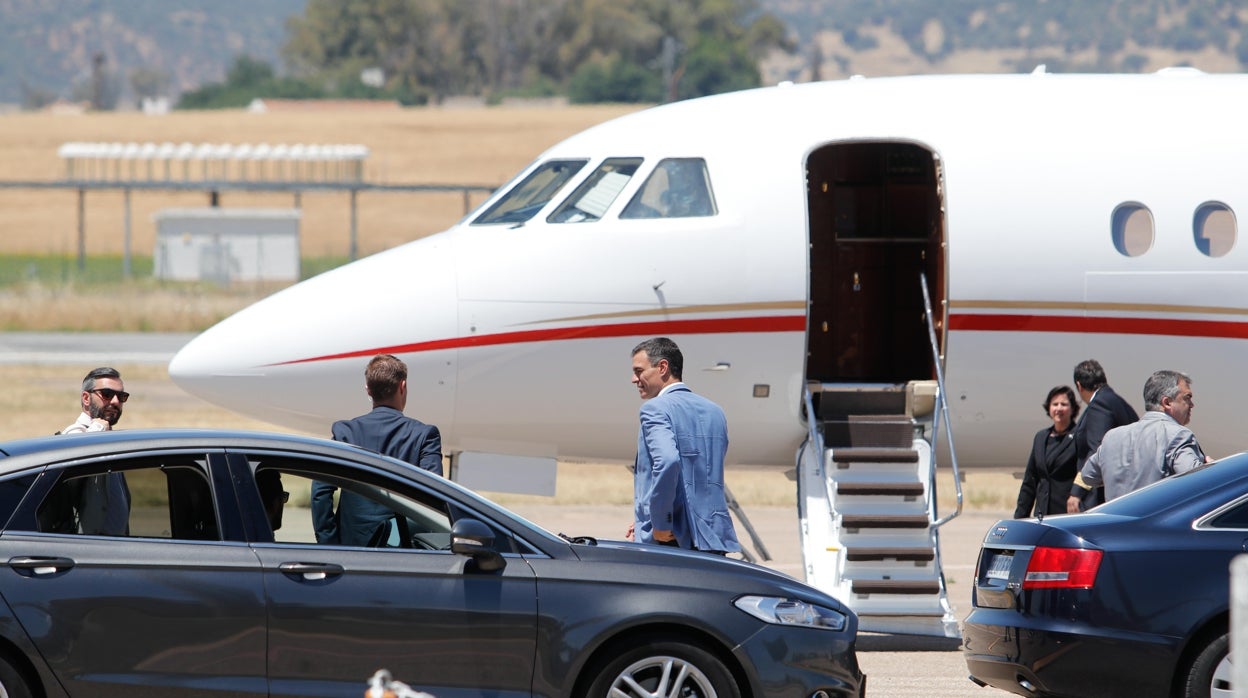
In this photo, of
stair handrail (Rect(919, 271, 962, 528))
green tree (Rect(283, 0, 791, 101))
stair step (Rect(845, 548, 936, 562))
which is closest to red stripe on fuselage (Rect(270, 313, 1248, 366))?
stair handrail (Rect(919, 271, 962, 528))

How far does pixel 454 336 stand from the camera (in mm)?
11898

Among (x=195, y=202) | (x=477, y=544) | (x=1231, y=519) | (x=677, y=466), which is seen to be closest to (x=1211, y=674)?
(x=1231, y=519)

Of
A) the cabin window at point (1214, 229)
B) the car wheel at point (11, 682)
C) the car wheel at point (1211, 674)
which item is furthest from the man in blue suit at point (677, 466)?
the cabin window at point (1214, 229)

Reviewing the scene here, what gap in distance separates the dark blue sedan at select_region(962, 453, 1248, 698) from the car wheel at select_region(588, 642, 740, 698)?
167 cm

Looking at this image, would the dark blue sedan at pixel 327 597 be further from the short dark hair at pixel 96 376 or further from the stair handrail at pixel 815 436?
the stair handrail at pixel 815 436

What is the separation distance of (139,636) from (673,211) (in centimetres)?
597

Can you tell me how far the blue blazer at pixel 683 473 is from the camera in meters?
8.77

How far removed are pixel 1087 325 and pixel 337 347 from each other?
510cm

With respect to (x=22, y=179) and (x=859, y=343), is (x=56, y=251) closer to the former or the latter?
(x=22, y=179)

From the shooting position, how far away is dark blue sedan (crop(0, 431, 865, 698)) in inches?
278

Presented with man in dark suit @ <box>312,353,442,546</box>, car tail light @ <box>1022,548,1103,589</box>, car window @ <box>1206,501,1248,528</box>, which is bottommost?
car tail light @ <box>1022,548,1103,589</box>

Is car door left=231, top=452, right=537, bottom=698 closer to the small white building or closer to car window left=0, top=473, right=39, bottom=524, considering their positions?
car window left=0, top=473, right=39, bottom=524

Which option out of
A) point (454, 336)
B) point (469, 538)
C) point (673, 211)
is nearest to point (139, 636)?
point (469, 538)

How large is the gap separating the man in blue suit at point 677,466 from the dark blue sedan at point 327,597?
1065mm
